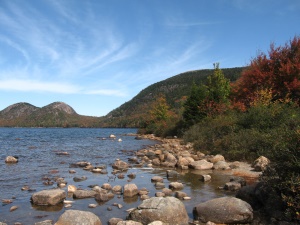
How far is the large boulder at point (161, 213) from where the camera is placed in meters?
8.08

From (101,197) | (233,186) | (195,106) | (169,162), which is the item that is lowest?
(101,197)

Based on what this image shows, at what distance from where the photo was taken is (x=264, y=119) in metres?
20.6

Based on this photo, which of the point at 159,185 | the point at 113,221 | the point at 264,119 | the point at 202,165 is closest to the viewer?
the point at 113,221

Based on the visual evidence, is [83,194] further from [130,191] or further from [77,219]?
[77,219]

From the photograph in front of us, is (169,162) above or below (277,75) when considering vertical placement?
below

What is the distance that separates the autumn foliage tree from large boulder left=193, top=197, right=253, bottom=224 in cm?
1849

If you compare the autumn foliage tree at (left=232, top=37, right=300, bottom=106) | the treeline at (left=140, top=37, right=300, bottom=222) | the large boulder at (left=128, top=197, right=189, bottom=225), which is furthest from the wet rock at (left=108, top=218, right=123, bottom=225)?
the autumn foliage tree at (left=232, top=37, right=300, bottom=106)

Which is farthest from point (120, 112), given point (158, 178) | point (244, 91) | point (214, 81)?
point (158, 178)

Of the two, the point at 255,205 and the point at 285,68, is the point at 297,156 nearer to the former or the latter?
the point at 255,205

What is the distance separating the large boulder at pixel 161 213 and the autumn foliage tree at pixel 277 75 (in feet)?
63.5

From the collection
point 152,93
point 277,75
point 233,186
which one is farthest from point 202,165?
point 152,93

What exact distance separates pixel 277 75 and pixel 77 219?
77.7ft

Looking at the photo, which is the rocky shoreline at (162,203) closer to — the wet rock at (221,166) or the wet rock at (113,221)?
the wet rock at (113,221)

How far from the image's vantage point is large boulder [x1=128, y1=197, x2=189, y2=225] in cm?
808
